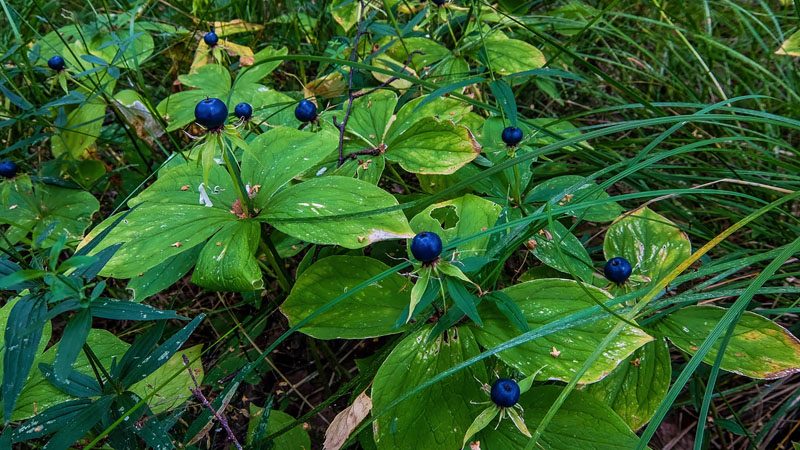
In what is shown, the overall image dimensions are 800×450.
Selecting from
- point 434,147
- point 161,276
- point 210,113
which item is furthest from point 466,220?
point 161,276

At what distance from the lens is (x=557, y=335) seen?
1.21m

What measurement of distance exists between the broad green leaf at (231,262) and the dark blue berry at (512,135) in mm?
744

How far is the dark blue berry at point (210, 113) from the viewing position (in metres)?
1.12

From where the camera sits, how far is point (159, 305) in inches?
76.5

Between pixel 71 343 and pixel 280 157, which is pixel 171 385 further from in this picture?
pixel 280 157

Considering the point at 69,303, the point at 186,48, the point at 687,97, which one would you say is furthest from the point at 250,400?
the point at 687,97

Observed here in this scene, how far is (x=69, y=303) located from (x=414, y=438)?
0.75 m

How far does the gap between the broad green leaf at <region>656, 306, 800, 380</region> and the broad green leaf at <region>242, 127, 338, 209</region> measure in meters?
1.01

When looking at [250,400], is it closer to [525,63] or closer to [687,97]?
[525,63]

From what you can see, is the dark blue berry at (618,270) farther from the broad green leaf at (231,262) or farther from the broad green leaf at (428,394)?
the broad green leaf at (231,262)

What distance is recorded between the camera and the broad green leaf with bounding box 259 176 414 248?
1251 millimetres

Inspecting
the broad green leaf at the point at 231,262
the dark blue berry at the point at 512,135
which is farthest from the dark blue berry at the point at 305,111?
the dark blue berry at the point at 512,135

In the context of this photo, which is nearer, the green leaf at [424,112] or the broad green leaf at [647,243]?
the broad green leaf at [647,243]

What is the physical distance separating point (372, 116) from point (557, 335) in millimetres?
934
